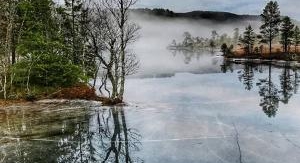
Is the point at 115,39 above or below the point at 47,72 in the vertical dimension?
above

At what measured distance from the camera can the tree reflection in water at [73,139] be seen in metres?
14.9

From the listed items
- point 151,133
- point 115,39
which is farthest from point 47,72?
point 151,133

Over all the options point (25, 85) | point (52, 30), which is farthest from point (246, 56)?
point (25, 85)

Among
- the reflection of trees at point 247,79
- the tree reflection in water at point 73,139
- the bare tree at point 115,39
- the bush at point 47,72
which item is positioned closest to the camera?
the tree reflection in water at point 73,139

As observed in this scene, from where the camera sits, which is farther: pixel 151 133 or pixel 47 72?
pixel 47 72

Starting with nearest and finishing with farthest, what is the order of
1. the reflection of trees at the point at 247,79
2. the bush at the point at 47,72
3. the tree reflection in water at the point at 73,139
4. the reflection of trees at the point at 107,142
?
1. the reflection of trees at the point at 107,142
2. the tree reflection in water at the point at 73,139
3. the bush at the point at 47,72
4. the reflection of trees at the point at 247,79

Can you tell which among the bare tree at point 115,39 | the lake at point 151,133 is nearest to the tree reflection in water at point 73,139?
the lake at point 151,133

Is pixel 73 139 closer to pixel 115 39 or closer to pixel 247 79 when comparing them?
pixel 115 39

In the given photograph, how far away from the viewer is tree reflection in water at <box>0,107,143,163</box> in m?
14.9

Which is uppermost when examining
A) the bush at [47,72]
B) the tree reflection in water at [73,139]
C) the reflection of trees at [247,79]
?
the bush at [47,72]

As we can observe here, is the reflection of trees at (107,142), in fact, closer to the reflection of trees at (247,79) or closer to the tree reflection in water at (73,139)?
the tree reflection in water at (73,139)

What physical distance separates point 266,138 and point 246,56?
105183 mm

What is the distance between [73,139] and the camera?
1766cm

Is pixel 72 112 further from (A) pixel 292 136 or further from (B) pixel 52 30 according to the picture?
(B) pixel 52 30
